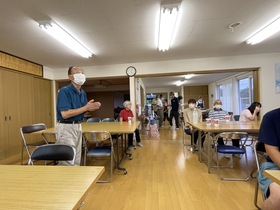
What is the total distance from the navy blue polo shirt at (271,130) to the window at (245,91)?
580 centimetres

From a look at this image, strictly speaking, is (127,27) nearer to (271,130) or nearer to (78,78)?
(78,78)

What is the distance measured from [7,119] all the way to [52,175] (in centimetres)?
367

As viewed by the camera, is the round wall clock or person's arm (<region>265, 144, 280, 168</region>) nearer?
person's arm (<region>265, 144, 280, 168</region>)

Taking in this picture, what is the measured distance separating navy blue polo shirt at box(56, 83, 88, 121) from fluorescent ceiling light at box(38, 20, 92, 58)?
1.16 meters

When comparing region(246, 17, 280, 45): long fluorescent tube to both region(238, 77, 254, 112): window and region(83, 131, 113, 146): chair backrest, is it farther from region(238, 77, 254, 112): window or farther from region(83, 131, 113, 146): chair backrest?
region(238, 77, 254, 112): window

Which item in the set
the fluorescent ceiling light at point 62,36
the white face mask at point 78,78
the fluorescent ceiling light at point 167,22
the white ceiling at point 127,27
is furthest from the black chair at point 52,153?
the fluorescent ceiling light at point 167,22

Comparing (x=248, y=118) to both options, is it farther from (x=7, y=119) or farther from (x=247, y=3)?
(x=7, y=119)

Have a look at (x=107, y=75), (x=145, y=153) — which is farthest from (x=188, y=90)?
(x=145, y=153)

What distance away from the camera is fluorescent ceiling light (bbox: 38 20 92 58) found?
2.38m

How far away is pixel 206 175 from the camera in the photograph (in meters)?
2.57

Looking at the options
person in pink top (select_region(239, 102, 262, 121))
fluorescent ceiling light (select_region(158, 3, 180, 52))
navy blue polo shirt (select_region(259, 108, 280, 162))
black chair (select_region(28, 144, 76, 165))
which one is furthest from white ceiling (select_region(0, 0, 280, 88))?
black chair (select_region(28, 144, 76, 165))

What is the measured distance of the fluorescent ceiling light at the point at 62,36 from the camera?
238 centimetres

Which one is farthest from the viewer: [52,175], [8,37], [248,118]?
[248,118]

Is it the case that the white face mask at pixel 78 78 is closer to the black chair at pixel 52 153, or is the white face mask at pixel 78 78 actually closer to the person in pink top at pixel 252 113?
the black chair at pixel 52 153
